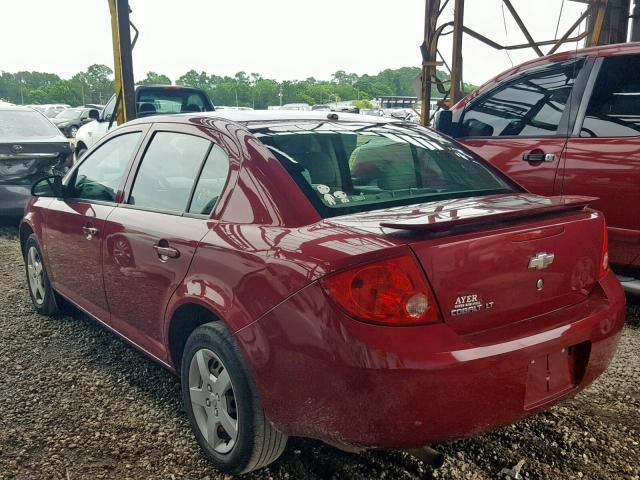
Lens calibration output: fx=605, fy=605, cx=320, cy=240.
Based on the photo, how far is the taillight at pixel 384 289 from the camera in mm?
1881

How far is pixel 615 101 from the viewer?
3.93m

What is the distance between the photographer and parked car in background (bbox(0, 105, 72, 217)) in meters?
7.17

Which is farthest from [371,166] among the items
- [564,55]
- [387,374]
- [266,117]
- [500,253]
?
[564,55]

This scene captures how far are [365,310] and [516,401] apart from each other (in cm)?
62

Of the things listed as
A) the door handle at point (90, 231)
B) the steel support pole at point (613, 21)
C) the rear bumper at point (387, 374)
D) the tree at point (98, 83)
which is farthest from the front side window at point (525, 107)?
the tree at point (98, 83)

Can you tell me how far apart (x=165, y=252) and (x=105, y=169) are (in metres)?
1.19

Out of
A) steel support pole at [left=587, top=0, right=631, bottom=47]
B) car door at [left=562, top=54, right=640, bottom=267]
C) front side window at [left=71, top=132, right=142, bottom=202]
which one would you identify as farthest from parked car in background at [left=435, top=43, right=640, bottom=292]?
steel support pole at [left=587, top=0, right=631, bottom=47]

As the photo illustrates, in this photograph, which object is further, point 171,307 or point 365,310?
point 171,307

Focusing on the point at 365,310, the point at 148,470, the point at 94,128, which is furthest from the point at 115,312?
the point at 94,128

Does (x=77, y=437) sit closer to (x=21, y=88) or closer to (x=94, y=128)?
(x=94, y=128)

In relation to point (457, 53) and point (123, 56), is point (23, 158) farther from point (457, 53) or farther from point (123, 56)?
point (457, 53)

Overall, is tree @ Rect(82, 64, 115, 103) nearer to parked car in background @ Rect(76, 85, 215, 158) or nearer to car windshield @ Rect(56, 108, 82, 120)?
car windshield @ Rect(56, 108, 82, 120)

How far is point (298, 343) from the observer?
196 centimetres

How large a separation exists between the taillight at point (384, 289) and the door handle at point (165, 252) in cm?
89
